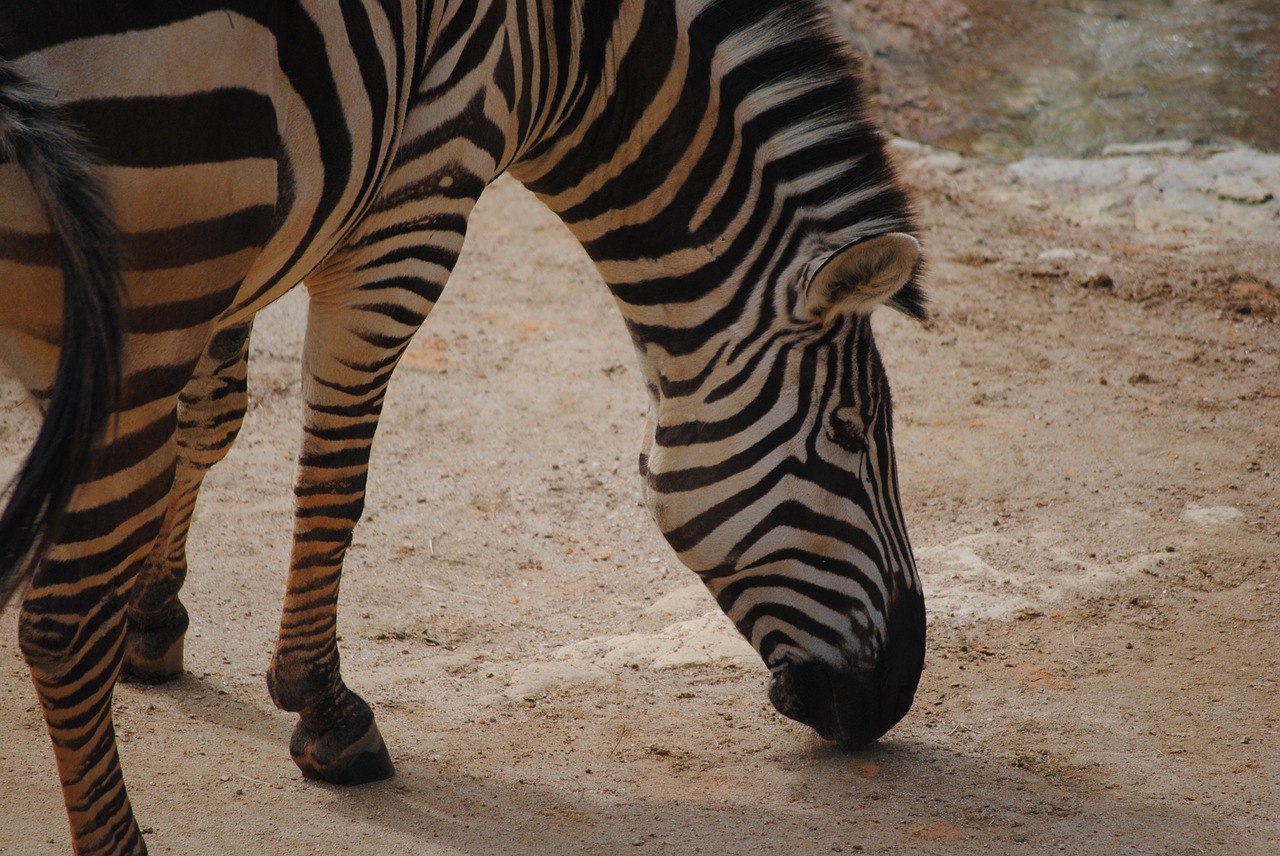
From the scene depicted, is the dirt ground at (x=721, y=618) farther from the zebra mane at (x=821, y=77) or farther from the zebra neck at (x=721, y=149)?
the zebra mane at (x=821, y=77)

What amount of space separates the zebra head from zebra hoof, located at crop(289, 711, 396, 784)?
1.24 metres

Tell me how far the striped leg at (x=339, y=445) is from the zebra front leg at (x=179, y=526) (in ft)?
2.17

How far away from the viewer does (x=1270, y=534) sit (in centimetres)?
504

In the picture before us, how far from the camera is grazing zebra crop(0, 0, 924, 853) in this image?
209 cm

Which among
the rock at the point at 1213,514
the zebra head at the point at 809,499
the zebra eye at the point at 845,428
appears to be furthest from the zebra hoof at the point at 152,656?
the rock at the point at 1213,514

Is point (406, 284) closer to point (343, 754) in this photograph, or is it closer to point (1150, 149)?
point (343, 754)

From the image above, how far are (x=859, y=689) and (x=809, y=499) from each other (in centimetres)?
62

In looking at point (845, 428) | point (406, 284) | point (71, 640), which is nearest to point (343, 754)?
point (71, 640)

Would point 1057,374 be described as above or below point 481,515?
above

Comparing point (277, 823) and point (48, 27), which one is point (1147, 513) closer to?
point (277, 823)

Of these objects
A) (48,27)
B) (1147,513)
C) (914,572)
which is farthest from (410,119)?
(1147,513)

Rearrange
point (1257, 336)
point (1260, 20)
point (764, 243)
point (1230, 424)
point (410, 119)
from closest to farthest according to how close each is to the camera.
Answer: point (410, 119) → point (764, 243) → point (1230, 424) → point (1257, 336) → point (1260, 20)

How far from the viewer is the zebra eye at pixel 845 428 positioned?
334 cm

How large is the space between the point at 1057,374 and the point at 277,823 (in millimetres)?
5081
